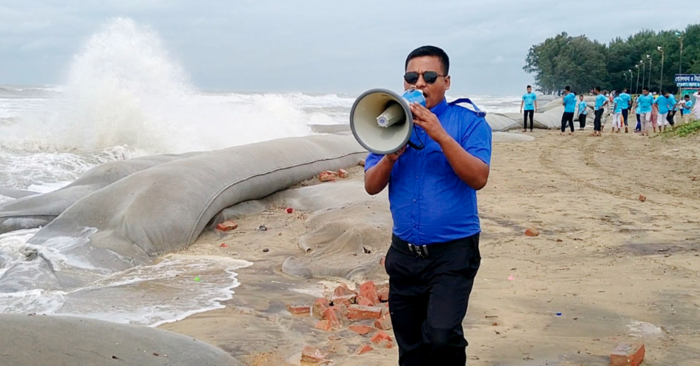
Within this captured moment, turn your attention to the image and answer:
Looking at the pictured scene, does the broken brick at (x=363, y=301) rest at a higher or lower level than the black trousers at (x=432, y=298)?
lower

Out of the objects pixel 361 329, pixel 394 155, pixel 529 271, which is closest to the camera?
pixel 394 155

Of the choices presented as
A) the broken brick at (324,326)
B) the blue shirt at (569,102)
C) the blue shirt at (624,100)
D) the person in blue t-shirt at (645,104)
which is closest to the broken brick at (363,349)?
the broken brick at (324,326)

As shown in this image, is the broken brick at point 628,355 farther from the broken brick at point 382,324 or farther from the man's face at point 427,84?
the man's face at point 427,84

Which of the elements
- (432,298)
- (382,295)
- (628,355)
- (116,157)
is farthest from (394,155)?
(116,157)

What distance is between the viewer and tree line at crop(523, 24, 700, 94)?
83750 mm

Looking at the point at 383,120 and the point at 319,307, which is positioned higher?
the point at 383,120

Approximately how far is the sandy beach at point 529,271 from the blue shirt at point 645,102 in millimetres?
11441

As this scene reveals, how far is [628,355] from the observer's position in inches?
139

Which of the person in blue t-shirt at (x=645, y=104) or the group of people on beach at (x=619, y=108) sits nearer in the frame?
the group of people on beach at (x=619, y=108)

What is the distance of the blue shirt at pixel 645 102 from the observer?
71.5ft

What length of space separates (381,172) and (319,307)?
6.86 ft

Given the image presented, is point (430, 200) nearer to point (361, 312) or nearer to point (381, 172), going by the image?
point (381, 172)

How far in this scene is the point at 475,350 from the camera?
3.96 meters

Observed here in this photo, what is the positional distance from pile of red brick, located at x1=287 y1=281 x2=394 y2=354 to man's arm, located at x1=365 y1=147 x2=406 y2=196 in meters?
1.37
